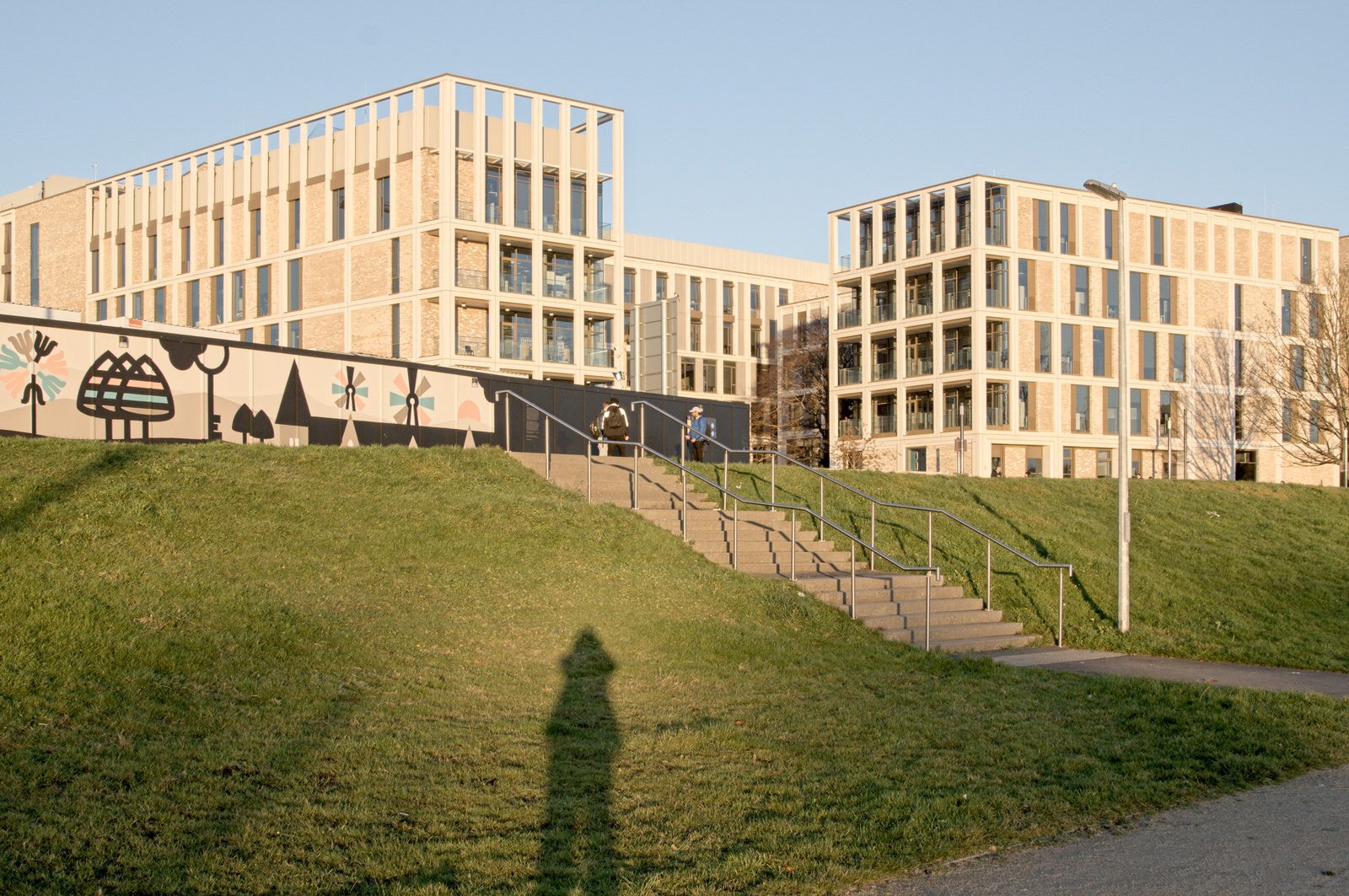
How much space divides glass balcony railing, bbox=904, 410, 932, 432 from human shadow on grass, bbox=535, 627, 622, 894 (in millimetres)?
49513

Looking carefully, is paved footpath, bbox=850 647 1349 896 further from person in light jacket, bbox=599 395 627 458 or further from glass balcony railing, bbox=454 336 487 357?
glass balcony railing, bbox=454 336 487 357

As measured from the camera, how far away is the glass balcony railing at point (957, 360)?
57.2 metres

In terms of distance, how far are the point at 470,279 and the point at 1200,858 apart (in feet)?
155

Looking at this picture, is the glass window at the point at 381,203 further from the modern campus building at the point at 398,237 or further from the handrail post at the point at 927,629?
the handrail post at the point at 927,629

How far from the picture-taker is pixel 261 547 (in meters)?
12.9

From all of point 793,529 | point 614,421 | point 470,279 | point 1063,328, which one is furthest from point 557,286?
point 793,529

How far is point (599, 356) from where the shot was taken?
54.2 m

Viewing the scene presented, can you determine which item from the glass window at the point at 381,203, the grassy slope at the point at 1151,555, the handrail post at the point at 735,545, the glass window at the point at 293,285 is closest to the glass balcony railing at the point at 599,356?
the glass window at the point at 381,203

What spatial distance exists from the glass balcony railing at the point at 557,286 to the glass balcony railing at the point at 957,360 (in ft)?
59.9

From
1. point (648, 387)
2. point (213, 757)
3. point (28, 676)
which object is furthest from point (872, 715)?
point (648, 387)

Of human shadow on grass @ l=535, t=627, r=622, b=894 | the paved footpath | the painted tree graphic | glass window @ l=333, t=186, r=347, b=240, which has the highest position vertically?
glass window @ l=333, t=186, r=347, b=240

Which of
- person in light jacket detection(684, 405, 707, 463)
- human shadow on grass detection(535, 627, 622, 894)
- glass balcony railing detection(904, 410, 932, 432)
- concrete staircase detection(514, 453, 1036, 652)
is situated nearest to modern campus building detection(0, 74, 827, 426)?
glass balcony railing detection(904, 410, 932, 432)

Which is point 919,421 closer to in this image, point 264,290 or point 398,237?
point 398,237

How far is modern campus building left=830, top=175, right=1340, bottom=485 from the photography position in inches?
2210
